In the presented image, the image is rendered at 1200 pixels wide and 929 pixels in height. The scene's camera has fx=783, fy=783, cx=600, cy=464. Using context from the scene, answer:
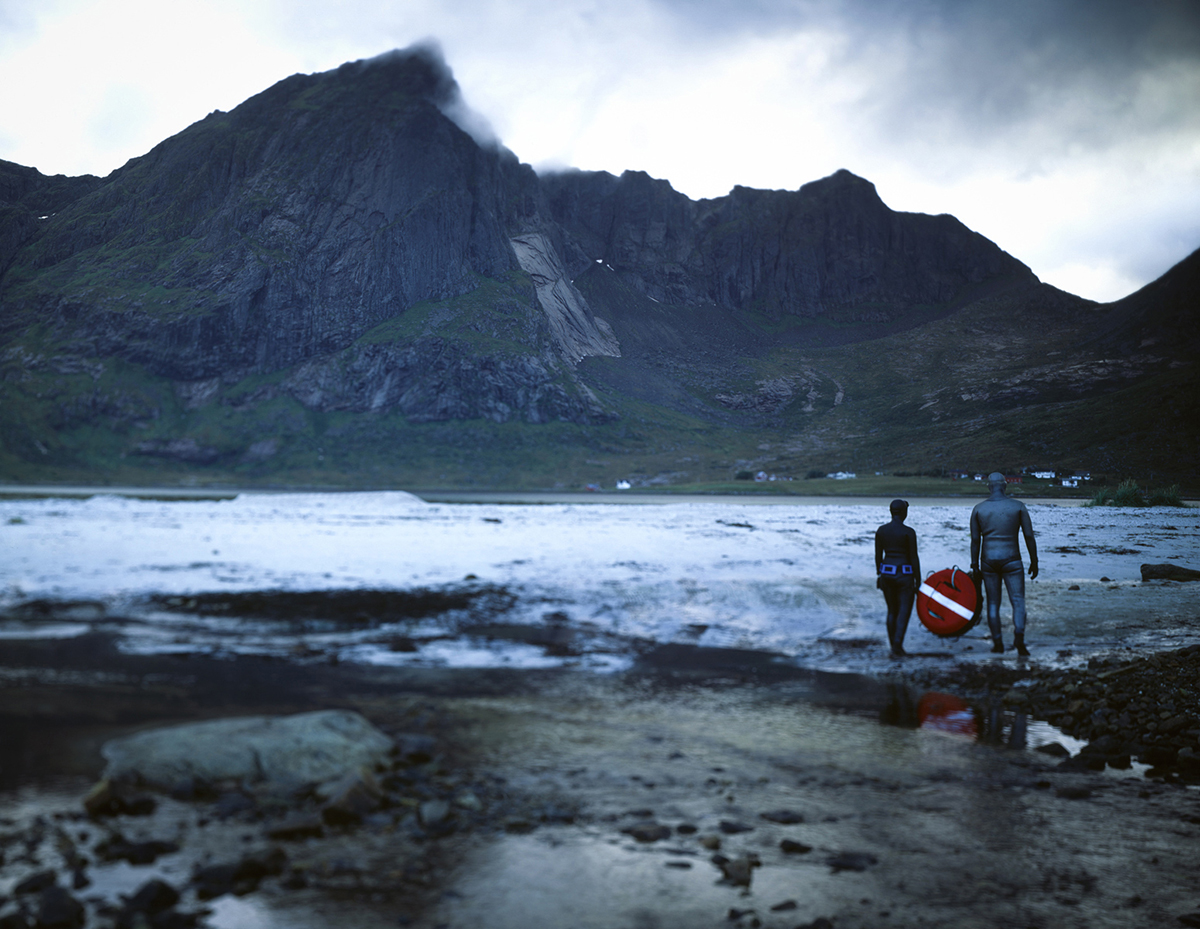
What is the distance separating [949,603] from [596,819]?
1063 cm

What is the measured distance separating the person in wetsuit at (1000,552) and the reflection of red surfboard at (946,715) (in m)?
3.45

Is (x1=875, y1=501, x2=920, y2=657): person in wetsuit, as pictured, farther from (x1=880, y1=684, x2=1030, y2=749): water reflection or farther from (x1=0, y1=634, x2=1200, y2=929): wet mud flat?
(x1=0, y1=634, x2=1200, y2=929): wet mud flat

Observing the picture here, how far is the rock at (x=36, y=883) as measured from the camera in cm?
520

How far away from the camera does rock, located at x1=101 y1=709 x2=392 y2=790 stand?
292 inches

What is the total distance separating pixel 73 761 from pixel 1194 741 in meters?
12.7

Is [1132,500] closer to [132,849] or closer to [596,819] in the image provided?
[596,819]

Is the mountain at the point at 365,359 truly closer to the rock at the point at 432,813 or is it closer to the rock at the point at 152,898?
the rock at the point at 432,813

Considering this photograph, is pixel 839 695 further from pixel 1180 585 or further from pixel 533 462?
pixel 533 462

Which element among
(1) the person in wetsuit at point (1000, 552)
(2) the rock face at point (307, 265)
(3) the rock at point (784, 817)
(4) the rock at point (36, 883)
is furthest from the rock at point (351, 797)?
(2) the rock face at point (307, 265)

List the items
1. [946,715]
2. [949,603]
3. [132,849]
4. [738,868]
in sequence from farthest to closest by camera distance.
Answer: [949,603] → [946,715] → [738,868] → [132,849]

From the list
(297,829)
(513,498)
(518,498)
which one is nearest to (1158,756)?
(297,829)

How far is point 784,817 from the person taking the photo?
7.18 metres

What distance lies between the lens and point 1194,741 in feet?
31.9

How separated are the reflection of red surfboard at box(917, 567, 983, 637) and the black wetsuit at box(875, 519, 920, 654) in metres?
0.99
